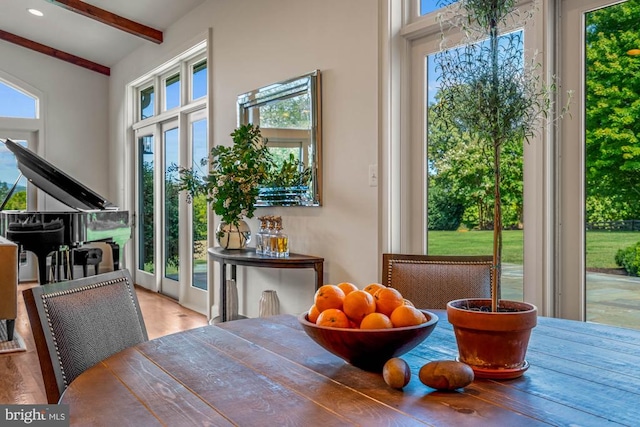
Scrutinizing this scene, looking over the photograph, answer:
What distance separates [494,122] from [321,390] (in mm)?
680

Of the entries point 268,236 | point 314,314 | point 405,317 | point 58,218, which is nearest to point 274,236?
point 268,236

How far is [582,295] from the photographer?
241 centimetres

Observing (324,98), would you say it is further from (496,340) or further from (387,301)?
(496,340)

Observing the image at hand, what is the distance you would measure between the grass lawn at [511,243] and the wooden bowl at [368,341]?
1.53 metres

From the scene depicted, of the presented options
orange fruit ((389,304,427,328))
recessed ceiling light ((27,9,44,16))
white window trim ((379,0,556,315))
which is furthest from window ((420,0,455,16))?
recessed ceiling light ((27,9,44,16))

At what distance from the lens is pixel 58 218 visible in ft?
16.3

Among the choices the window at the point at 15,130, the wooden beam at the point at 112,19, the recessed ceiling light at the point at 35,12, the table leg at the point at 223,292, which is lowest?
the table leg at the point at 223,292

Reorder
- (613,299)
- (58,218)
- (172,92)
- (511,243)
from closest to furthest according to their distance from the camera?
(613,299) < (511,243) < (58,218) < (172,92)

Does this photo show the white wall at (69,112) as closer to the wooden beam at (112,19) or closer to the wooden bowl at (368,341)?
the wooden beam at (112,19)

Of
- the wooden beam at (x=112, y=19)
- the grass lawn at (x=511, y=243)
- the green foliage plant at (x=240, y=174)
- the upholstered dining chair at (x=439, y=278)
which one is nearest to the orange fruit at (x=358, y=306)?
the upholstered dining chair at (x=439, y=278)

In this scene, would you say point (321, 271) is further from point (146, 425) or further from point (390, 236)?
point (146, 425)

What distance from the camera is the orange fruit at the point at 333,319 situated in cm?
113

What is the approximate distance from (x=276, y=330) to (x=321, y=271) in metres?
1.99

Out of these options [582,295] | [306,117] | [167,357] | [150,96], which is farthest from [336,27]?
[150,96]
